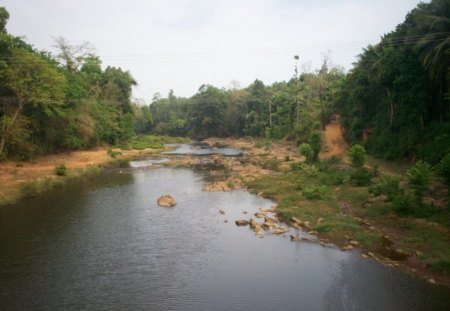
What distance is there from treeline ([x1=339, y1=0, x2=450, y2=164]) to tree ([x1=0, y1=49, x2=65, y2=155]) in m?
29.9

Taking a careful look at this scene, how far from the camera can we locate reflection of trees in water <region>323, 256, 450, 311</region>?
42.2 ft

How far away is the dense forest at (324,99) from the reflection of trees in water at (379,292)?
14.2 m

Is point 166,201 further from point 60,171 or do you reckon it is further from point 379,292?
point 379,292

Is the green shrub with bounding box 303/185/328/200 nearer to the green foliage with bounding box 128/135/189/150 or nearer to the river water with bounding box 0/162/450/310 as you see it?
the river water with bounding box 0/162/450/310

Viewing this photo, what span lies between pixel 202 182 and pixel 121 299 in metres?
21.9

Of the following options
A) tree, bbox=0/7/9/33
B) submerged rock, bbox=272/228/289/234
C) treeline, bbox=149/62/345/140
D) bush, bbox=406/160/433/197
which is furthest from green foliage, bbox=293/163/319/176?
tree, bbox=0/7/9/33

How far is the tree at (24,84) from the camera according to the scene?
33.1 meters

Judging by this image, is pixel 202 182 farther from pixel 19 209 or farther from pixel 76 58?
pixel 76 58

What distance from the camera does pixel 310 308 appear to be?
1288 centimetres

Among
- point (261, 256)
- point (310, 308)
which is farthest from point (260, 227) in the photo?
point (310, 308)

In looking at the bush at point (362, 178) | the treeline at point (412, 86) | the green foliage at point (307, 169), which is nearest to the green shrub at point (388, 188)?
the bush at point (362, 178)

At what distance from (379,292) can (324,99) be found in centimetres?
4802

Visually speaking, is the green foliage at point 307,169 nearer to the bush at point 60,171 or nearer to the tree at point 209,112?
the bush at point 60,171

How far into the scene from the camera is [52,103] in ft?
125
